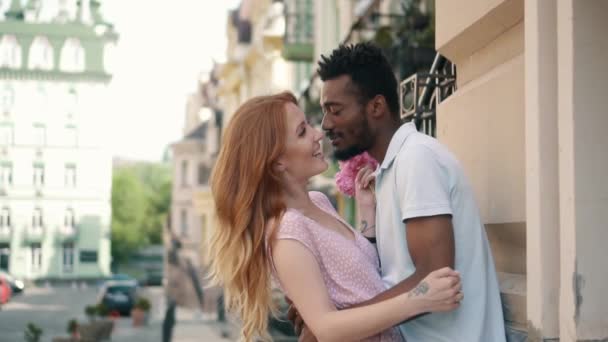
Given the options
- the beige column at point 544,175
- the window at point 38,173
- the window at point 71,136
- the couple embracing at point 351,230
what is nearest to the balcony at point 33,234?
the window at point 38,173

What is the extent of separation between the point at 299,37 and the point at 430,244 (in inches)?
978

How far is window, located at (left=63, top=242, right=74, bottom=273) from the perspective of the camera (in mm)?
38906

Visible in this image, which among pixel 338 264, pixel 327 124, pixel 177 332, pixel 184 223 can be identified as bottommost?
pixel 177 332

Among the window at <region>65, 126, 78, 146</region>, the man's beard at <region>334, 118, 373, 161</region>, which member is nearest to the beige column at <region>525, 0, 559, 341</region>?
the man's beard at <region>334, 118, 373, 161</region>

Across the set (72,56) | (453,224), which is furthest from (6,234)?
(453,224)

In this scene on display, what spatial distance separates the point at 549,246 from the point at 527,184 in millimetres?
203

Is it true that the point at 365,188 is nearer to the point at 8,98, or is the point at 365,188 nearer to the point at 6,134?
the point at 6,134

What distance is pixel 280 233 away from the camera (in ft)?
10.3

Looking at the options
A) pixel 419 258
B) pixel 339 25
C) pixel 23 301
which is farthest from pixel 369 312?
pixel 23 301

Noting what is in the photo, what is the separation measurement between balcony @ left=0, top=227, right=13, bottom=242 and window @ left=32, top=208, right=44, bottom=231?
137cm

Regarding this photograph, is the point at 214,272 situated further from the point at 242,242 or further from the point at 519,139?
the point at 519,139

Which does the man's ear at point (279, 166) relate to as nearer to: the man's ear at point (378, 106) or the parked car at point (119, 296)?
the man's ear at point (378, 106)

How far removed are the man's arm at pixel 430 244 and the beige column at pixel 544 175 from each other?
247 millimetres

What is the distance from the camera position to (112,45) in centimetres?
3447
